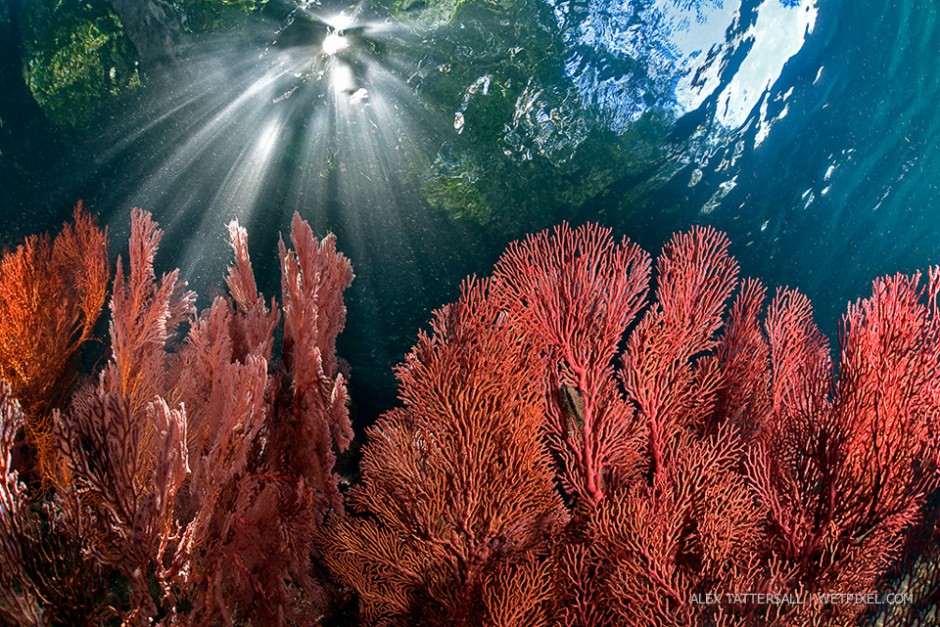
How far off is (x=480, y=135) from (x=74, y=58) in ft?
27.0

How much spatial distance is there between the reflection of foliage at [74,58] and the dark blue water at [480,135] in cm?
53

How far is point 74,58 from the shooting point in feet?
32.0

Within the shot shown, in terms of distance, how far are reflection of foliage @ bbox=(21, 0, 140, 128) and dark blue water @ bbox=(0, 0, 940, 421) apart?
53cm

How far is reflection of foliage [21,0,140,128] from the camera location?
361 inches

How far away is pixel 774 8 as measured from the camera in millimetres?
8758

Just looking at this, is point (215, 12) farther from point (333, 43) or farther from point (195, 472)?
point (195, 472)

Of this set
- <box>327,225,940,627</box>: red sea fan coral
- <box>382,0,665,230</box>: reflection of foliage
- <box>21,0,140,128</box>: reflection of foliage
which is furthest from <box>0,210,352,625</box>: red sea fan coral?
<box>21,0,140,128</box>: reflection of foliage

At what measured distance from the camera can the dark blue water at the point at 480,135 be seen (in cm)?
833

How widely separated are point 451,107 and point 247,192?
535 centimetres

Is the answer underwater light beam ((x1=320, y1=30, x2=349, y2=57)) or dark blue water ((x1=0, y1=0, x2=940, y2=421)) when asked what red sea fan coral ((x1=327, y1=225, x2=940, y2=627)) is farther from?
underwater light beam ((x1=320, y1=30, x2=349, y2=57))

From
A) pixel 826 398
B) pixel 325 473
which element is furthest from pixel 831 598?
pixel 325 473

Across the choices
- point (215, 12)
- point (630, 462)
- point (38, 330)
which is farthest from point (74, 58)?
point (630, 462)

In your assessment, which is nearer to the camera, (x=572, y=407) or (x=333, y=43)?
(x=572, y=407)

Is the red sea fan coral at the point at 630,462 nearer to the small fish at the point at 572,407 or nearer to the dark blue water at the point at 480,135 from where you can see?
the small fish at the point at 572,407
